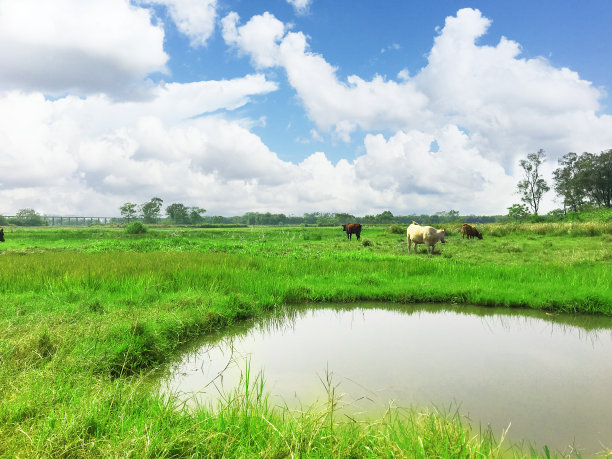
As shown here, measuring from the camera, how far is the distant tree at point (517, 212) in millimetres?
52059

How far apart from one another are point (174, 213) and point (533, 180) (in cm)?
9363

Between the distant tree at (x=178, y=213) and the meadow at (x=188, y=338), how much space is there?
98080 millimetres

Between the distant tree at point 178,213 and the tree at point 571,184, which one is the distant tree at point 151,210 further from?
the tree at point 571,184

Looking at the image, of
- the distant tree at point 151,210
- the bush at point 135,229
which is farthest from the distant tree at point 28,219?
the bush at point 135,229

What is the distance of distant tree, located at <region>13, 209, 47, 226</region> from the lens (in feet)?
337

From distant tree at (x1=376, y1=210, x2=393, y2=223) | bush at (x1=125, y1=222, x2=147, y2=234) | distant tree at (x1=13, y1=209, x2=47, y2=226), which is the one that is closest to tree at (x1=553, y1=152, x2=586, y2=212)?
distant tree at (x1=376, y1=210, x2=393, y2=223)

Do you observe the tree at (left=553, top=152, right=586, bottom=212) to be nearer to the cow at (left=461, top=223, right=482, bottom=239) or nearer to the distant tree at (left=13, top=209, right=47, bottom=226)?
the cow at (left=461, top=223, right=482, bottom=239)

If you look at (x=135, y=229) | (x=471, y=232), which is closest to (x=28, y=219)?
(x=135, y=229)

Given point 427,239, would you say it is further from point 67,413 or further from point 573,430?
point 67,413

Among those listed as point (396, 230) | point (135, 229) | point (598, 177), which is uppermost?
point (598, 177)

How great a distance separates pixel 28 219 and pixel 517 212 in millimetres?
135134

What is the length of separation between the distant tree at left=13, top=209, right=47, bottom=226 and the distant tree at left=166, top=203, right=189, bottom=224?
147 feet

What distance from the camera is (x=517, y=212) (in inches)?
2063

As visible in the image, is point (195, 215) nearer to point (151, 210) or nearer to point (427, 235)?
point (151, 210)
